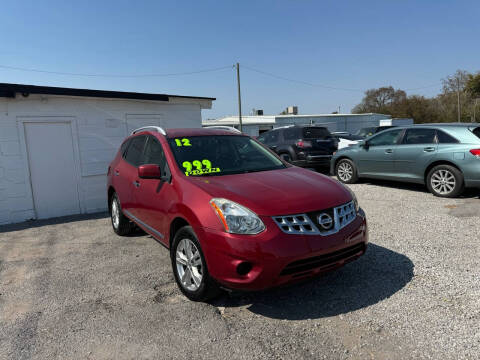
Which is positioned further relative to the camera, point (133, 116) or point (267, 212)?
point (133, 116)

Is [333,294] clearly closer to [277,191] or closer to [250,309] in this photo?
[250,309]

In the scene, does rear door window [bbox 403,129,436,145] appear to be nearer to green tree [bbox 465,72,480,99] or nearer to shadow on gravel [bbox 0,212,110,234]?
shadow on gravel [bbox 0,212,110,234]

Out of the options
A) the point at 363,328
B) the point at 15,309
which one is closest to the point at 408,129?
the point at 363,328

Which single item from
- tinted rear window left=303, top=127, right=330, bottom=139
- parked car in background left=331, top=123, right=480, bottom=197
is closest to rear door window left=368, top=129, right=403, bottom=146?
parked car in background left=331, top=123, right=480, bottom=197

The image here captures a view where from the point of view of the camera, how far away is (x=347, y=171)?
9.62 m

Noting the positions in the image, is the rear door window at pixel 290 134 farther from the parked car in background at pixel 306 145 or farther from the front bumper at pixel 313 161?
the front bumper at pixel 313 161

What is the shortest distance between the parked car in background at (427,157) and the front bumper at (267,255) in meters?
5.41

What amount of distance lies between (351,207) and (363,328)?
1105 mm

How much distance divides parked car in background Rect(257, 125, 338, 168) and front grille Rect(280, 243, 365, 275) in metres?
7.86

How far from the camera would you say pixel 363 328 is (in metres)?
2.76

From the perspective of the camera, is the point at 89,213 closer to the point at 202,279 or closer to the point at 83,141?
the point at 83,141

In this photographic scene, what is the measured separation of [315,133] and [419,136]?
3.94m

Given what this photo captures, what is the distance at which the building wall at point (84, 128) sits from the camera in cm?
695

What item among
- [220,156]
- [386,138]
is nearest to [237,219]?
[220,156]
